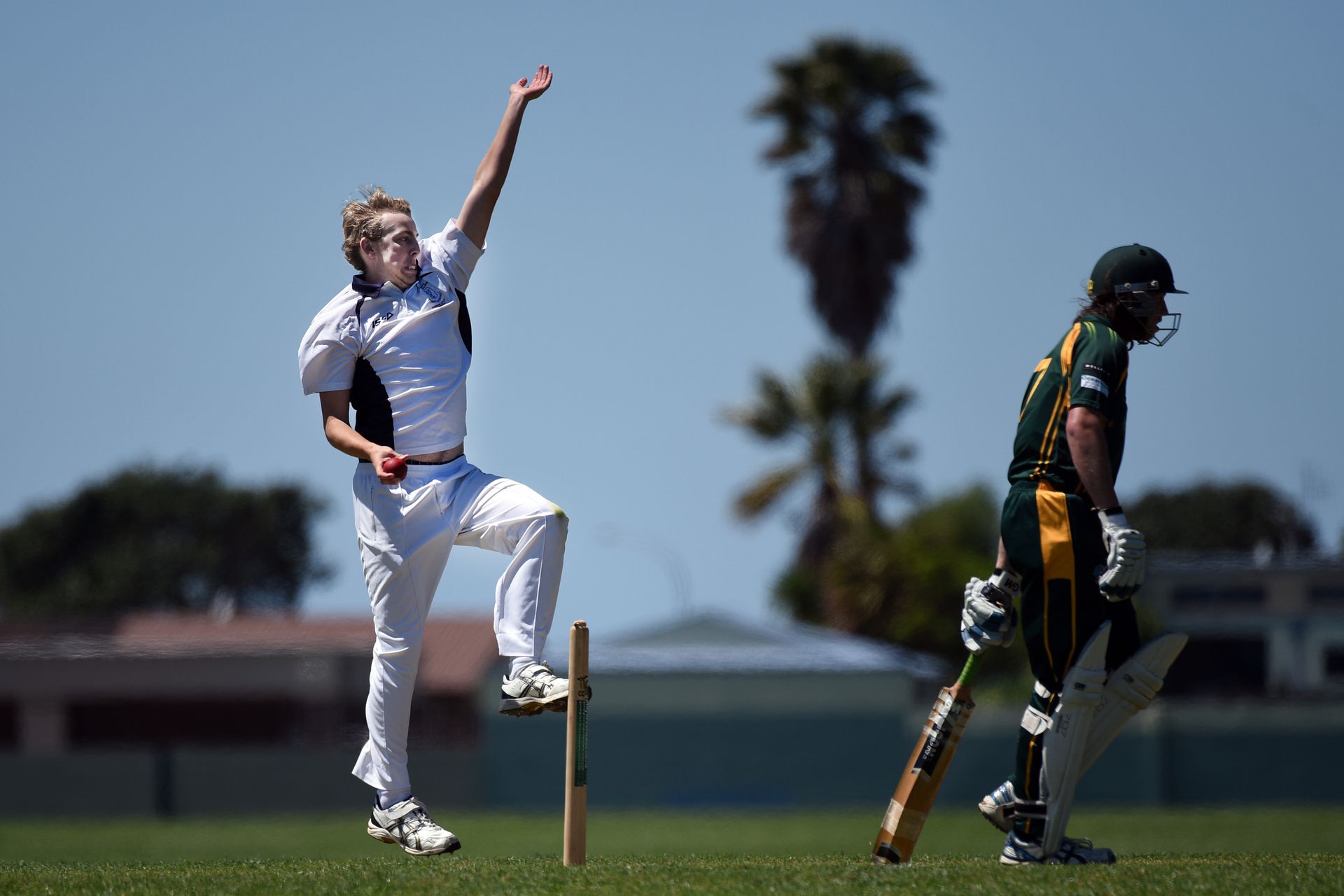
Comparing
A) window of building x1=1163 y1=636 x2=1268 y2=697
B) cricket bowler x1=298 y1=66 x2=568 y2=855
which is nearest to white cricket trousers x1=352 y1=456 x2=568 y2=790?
cricket bowler x1=298 y1=66 x2=568 y2=855

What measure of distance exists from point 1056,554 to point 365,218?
10.1 feet

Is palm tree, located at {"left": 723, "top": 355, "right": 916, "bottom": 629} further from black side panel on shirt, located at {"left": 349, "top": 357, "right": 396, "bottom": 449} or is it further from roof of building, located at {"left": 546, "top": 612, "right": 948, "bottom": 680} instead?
black side panel on shirt, located at {"left": 349, "top": 357, "right": 396, "bottom": 449}

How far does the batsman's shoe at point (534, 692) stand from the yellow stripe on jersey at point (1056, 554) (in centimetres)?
188

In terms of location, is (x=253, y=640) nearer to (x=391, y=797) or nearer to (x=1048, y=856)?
(x=391, y=797)

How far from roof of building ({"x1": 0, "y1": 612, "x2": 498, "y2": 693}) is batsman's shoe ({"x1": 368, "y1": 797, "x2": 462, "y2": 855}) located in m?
33.9

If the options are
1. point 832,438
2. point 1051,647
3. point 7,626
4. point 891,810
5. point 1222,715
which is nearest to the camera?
point 1051,647

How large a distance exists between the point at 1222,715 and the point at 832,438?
14.4 m

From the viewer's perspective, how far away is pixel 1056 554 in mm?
6332

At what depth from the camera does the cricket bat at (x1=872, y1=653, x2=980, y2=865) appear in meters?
6.70

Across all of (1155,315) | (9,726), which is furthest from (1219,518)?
(1155,315)

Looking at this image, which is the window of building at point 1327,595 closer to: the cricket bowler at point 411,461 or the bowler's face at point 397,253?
the cricket bowler at point 411,461

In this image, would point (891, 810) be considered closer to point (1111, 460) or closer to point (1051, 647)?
point (1051, 647)

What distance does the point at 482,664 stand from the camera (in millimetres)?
48844

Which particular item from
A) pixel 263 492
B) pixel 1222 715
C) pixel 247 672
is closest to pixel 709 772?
pixel 1222 715
